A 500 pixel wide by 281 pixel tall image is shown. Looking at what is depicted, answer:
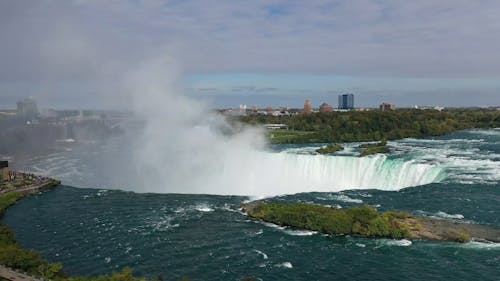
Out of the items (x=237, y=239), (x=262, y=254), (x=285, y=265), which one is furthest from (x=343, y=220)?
(x=237, y=239)

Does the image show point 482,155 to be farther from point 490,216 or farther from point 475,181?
point 490,216

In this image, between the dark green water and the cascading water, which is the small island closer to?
the dark green water

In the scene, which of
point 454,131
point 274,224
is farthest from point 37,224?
point 454,131

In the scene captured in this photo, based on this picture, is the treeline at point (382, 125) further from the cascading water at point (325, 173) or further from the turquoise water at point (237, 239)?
the turquoise water at point (237, 239)

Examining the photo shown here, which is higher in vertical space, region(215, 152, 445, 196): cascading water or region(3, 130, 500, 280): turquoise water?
region(215, 152, 445, 196): cascading water

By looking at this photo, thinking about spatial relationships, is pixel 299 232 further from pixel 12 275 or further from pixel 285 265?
pixel 12 275

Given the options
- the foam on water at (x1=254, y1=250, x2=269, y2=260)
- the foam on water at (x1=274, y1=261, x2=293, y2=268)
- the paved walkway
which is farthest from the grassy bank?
the paved walkway

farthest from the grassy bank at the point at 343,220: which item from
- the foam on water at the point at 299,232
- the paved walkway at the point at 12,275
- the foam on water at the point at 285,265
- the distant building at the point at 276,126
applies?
the distant building at the point at 276,126
